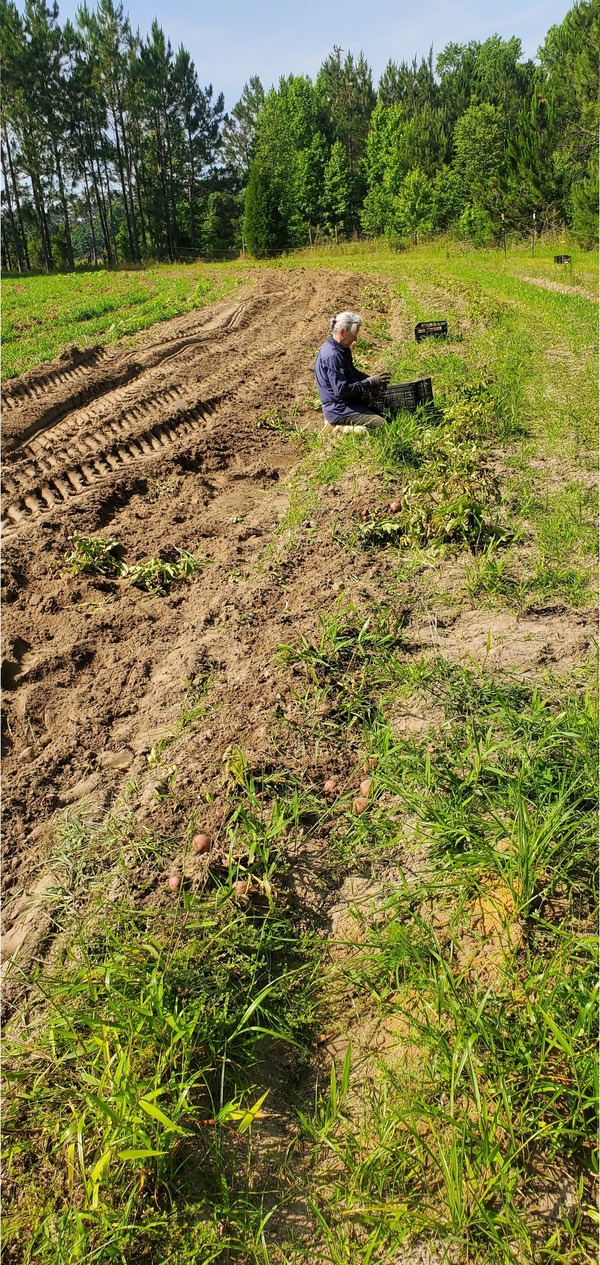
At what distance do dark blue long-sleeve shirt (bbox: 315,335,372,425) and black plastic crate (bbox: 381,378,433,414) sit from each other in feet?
0.73

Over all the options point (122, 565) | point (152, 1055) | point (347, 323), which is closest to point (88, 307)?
point (347, 323)

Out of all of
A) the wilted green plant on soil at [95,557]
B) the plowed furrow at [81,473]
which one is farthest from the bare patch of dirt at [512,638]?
the plowed furrow at [81,473]

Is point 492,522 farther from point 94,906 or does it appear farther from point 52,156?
point 52,156

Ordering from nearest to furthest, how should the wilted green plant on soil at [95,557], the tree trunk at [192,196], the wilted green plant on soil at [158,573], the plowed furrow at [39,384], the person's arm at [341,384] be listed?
the wilted green plant on soil at [158,573] < the wilted green plant on soil at [95,557] < the person's arm at [341,384] < the plowed furrow at [39,384] < the tree trunk at [192,196]

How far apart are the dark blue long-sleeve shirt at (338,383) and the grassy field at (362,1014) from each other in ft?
11.7

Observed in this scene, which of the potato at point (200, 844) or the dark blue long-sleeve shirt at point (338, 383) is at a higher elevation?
the dark blue long-sleeve shirt at point (338, 383)

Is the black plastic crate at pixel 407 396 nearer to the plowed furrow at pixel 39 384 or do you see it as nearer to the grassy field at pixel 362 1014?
the grassy field at pixel 362 1014

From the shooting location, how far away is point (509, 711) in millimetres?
2879

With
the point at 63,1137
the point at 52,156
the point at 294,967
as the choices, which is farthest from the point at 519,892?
the point at 52,156

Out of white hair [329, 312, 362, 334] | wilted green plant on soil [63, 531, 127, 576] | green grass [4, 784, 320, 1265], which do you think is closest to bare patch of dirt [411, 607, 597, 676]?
green grass [4, 784, 320, 1265]

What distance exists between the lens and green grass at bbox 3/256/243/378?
12.9 m

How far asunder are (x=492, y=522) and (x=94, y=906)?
3.48 m

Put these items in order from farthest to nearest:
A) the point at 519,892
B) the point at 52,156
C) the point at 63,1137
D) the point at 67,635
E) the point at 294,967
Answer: the point at 52,156 < the point at 67,635 < the point at 294,967 < the point at 519,892 < the point at 63,1137

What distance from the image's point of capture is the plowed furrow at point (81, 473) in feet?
21.2
